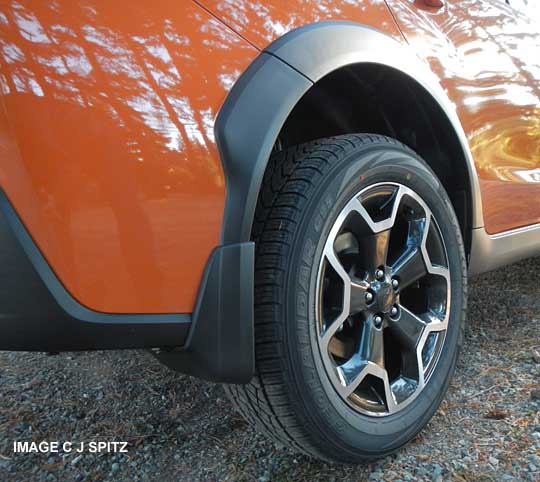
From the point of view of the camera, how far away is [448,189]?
5.85 ft

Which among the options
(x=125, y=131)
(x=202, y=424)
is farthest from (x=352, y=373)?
(x=125, y=131)

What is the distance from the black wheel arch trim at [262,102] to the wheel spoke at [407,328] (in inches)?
21.9

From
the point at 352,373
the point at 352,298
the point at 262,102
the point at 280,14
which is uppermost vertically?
the point at 280,14

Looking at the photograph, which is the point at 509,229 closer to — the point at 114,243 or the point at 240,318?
the point at 240,318

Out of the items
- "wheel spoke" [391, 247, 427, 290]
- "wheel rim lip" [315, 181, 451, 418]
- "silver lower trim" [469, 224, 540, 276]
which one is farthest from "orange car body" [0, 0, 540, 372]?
"silver lower trim" [469, 224, 540, 276]

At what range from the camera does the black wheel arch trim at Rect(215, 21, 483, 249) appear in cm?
111

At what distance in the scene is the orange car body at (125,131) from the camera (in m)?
0.91

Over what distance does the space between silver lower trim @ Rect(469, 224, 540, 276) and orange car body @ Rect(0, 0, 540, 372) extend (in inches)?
32.9

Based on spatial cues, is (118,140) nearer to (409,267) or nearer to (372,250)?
(372,250)

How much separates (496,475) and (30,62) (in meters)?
1.37

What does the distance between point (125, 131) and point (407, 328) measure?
0.92 m

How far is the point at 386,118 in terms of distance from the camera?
169 cm

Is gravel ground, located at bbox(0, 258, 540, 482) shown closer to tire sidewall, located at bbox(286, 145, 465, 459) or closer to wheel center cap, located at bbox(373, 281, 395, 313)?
tire sidewall, located at bbox(286, 145, 465, 459)

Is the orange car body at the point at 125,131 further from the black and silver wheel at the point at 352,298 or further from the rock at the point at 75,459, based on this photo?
the rock at the point at 75,459
